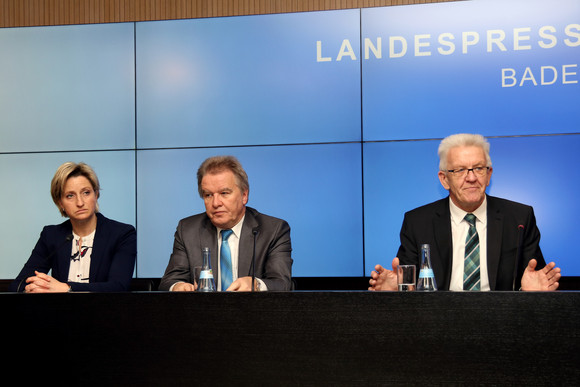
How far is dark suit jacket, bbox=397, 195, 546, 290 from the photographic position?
267cm

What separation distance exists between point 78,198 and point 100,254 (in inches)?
11.1

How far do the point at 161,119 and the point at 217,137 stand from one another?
0.37 metres

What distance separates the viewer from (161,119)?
4.04 meters

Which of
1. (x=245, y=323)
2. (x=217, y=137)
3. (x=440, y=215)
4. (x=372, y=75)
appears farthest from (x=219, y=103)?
(x=245, y=323)

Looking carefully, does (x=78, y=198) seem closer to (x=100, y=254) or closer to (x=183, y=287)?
(x=100, y=254)

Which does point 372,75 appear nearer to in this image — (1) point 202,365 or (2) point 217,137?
(2) point 217,137

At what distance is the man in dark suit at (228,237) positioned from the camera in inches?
110

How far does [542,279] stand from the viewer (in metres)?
2.23

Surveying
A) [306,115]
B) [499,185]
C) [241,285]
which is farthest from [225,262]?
[499,185]

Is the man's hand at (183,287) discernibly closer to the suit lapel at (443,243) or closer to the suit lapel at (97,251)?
the suit lapel at (97,251)

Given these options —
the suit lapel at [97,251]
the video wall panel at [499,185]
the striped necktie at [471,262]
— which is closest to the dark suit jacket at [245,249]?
the suit lapel at [97,251]

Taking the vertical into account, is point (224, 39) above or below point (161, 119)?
above

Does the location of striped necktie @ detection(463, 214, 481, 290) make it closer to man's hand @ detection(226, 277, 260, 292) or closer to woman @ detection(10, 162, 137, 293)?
man's hand @ detection(226, 277, 260, 292)

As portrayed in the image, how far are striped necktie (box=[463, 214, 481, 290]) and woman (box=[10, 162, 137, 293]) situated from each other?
1.47 m
